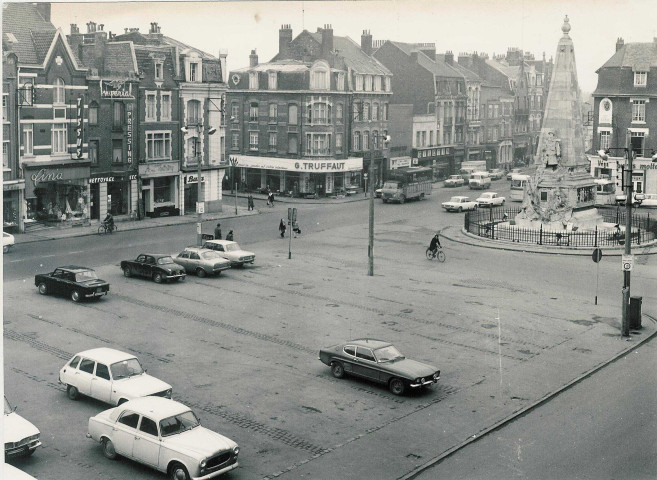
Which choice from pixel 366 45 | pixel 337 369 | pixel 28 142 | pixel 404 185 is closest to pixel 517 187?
pixel 404 185

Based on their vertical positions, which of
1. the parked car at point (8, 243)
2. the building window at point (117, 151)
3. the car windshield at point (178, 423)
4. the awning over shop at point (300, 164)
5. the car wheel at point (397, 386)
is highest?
the building window at point (117, 151)

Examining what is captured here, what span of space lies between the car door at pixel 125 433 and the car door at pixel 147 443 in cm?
10

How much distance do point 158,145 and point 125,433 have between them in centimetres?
2314

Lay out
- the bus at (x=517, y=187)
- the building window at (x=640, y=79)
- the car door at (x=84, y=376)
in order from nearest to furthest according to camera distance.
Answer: the car door at (x=84, y=376) < the building window at (x=640, y=79) < the bus at (x=517, y=187)

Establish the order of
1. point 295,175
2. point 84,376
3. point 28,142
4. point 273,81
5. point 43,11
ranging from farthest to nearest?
point 273,81
point 295,175
point 28,142
point 43,11
point 84,376

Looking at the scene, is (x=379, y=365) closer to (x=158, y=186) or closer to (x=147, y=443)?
(x=147, y=443)

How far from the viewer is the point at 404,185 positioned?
57000mm

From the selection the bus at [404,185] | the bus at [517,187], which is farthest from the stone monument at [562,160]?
the bus at [404,185]

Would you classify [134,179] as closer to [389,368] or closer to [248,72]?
[389,368]

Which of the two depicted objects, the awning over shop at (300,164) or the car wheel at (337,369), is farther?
the awning over shop at (300,164)

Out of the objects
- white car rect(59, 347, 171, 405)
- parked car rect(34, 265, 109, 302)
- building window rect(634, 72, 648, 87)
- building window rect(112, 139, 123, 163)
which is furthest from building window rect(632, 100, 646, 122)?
white car rect(59, 347, 171, 405)

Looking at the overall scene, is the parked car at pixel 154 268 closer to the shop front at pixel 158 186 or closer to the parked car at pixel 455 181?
the shop front at pixel 158 186

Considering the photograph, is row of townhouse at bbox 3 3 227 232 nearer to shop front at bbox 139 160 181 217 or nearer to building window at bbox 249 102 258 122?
shop front at bbox 139 160 181 217

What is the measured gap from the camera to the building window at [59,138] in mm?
29891
